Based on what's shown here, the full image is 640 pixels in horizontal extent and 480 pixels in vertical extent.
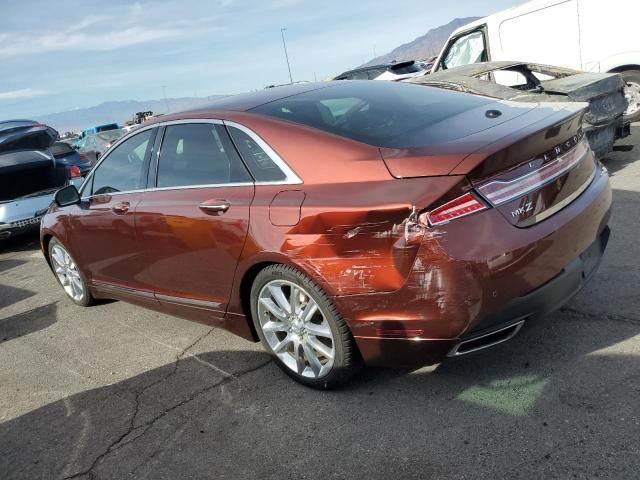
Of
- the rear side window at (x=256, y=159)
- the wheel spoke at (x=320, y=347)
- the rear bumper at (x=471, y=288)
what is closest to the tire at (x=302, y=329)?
the wheel spoke at (x=320, y=347)

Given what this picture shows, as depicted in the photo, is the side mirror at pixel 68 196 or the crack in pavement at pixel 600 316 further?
the side mirror at pixel 68 196

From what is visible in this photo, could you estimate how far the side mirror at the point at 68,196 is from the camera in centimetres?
454

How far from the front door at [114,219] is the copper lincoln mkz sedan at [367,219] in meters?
0.10

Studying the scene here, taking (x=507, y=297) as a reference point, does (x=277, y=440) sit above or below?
below

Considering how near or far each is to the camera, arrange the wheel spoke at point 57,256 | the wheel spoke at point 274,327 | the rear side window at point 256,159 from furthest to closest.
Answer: the wheel spoke at point 57,256
the wheel spoke at point 274,327
the rear side window at point 256,159

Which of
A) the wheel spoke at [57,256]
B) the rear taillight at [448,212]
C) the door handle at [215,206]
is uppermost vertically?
the door handle at [215,206]

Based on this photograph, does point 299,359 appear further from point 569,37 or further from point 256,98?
point 569,37

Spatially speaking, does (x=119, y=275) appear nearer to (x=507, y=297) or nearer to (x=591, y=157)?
(x=507, y=297)

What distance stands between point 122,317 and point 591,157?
12.0 ft

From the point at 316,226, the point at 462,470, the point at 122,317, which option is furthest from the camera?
the point at 122,317

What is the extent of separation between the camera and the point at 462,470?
2205 mm

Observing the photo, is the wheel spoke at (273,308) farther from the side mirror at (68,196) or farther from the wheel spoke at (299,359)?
the side mirror at (68,196)

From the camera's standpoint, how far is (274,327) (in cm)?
307

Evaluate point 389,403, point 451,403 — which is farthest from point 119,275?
point 451,403
